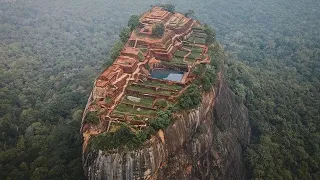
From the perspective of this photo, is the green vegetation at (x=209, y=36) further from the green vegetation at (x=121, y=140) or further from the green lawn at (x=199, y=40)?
the green vegetation at (x=121, y=140)

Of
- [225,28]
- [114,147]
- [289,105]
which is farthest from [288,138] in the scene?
[225,28]

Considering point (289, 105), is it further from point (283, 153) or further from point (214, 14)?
point (214, 14)

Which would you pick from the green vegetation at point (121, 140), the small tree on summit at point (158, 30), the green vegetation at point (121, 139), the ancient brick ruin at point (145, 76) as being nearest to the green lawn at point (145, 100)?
the ancient brick ruin at point (145, 76)

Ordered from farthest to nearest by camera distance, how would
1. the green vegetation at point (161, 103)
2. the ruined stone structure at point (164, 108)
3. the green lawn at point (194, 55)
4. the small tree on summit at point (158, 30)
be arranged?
1. the small tree on summit at point (158, 30)
2. the green lawn at point (194, 55)
3. the green vegetation at point (161, 103)
4. the ruined stone structure at point (164, 108)

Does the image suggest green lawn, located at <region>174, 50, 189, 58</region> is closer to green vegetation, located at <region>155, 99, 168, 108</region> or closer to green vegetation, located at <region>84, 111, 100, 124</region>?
green vegetation, located at <region>155, 99, 168, 108</region>

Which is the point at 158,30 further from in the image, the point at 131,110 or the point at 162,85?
the point at 131,110

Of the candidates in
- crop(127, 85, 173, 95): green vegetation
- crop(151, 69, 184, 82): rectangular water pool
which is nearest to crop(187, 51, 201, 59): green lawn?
crop(151, 69, 184, 82): rectangular water pool

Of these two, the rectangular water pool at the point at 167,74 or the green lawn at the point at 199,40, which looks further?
the green lawn at the point at 199,40
